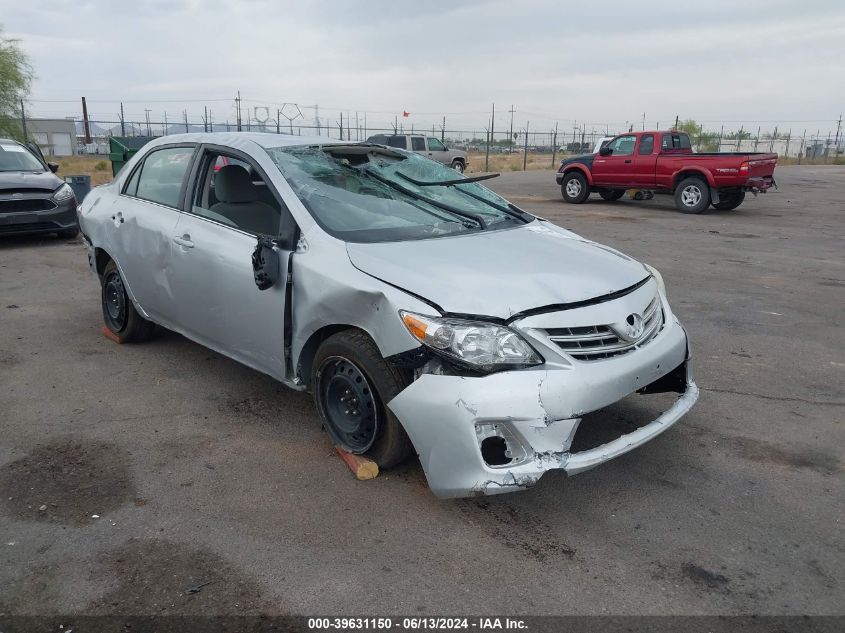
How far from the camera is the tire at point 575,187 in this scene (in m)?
18.3

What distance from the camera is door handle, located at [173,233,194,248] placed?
4.38 m

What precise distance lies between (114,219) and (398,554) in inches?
145

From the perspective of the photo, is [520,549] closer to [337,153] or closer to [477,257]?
[477,257]

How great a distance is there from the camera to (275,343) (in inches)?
151

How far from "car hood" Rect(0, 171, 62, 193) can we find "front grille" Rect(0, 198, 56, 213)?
175 millimetres

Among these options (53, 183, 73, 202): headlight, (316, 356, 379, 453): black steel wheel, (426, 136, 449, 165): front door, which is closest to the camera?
(316, 356, 379, 453): black steel wheel

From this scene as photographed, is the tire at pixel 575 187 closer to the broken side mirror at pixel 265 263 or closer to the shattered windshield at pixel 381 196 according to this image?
the shattered windshield at pixel 381 196

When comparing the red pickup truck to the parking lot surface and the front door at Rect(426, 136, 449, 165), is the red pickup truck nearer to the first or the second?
the front door at Rect(426, 136, 449, 165)

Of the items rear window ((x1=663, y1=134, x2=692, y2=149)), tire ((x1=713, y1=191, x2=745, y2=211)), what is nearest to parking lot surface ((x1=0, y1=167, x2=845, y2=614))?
tire ((x1=713, y1=191, x2=745, y2=211))

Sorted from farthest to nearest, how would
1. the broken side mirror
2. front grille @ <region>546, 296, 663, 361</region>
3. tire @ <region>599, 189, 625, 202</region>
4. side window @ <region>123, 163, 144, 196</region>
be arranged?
tire @ <region>599, 189, 625, 202</region>, side window @ <region>123, 163, 144, 196</region>, the broken side mirror, front grille @ <region>546, 296, 663, 361</region>

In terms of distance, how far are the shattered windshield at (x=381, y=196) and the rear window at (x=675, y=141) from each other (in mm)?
13164

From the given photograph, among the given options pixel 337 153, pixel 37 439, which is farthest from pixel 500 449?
pixel 37 439

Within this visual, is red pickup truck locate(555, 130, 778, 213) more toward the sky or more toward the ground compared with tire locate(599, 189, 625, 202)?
more toward the sky

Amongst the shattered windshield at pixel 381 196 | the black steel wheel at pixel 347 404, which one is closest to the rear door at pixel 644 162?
the shattered windshield at pixel 381 196
